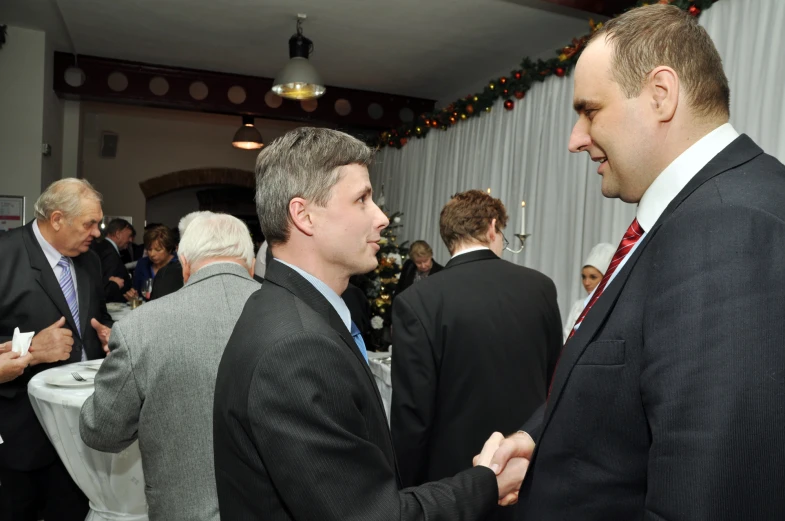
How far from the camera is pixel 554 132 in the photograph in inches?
223

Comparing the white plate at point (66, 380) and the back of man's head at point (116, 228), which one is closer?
the white plate at point (66, 380)

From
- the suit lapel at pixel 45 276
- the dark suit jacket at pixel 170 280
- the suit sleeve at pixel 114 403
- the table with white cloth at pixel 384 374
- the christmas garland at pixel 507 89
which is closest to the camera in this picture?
the suit sleeve at pixel 114 403

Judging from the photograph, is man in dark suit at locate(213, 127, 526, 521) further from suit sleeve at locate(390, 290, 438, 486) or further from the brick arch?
the brick arch

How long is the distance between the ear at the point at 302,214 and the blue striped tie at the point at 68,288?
2.09m

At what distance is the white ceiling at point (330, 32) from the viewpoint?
5379 mm

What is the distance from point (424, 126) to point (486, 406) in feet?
19.8

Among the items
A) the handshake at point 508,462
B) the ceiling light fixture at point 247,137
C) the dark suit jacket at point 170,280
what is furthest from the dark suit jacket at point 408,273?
the handshake at point 508,462

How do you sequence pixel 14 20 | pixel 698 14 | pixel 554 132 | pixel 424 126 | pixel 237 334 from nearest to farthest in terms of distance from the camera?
1. pixel 237 334
2. pixel 698 14
3. pixel 554 132
4. pixel 14 20
5. pixel 424 126

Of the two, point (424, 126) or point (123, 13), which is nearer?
point (123, 13)

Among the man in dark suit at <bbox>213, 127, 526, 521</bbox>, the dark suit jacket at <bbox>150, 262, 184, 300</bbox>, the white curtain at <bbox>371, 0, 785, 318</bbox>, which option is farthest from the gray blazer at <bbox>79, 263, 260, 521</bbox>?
the white curtain at <bbox>371, 0, 785, 318</bbox>

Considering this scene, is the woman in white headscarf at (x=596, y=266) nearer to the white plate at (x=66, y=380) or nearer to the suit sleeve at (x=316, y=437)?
the white plate at (x=66, y=380)

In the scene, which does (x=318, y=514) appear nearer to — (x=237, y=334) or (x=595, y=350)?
(x=237, y=334)

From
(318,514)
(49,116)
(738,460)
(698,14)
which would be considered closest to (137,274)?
(49,116)

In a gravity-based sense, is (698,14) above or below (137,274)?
above
